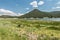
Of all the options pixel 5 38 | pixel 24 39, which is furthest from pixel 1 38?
pixel 24 39

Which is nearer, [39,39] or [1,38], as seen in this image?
[1,38]

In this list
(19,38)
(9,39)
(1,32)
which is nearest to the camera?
(9,39)

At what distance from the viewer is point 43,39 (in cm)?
1938

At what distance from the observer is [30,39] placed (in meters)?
18.7

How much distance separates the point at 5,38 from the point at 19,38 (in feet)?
5.47

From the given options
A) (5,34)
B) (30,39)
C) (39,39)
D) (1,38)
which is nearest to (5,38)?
(1,38)

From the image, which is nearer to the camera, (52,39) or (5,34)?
(5,34)

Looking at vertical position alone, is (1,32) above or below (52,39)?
above

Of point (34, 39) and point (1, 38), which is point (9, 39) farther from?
point (34, 39)

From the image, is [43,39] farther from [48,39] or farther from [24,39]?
[24,39]

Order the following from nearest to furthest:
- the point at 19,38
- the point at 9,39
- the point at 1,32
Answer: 1. the point at 9,39
2. the point at 19,38
3. the point at 1,32

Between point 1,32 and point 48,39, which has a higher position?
point 1,32

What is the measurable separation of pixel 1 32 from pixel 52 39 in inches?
252

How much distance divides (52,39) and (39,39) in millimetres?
1928
